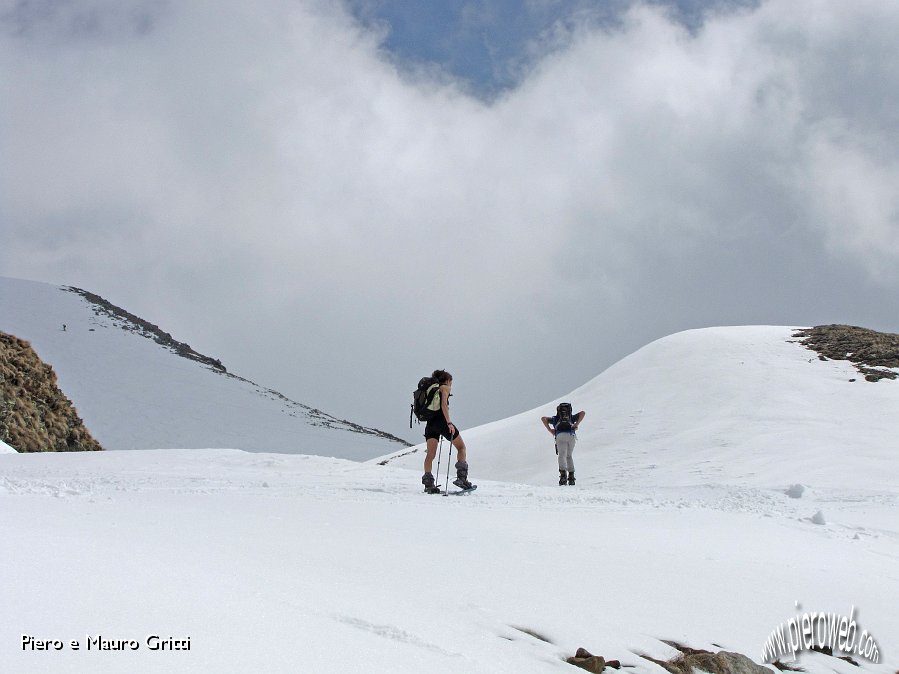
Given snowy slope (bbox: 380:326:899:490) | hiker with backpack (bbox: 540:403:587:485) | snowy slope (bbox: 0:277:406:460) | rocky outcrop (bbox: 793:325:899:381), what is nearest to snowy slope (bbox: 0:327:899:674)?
hiker with backpack (bbox: 540:403:587:485)

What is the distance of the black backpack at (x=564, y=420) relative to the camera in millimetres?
14367

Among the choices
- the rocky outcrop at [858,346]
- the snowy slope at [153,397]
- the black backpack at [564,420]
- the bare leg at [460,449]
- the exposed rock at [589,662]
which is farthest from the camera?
the snowy slope at [153,397]

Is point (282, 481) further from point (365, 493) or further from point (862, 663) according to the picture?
point (862, 663)

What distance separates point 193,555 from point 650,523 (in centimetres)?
493

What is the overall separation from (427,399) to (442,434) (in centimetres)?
50

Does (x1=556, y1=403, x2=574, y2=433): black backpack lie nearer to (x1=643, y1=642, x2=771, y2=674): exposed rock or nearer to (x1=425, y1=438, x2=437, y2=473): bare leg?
(x1=425, y1=438, x2=437, y2=473): bare leg

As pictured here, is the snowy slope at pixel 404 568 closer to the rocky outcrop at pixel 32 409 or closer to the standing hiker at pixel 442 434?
the standing hiker at pixel 442 434

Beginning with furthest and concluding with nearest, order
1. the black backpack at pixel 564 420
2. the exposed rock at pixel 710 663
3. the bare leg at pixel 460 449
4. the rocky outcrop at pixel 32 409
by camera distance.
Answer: the rocky outcrop at pixel 32 409 → the black backpack at pixel 564 420 → the bare leg at pixel 460 449 → the exposed rock at pixel 710 663

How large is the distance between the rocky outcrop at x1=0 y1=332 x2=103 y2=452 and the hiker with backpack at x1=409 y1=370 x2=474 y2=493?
12.7 meters

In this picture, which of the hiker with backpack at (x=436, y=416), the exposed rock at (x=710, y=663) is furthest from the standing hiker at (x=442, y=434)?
the exposed rock at (x=710, y=663)

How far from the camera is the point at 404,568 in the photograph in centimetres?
455

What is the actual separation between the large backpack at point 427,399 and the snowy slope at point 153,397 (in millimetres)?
28170

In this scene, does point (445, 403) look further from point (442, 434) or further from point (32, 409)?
point (32, 409)

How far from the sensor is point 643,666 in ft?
11.9
